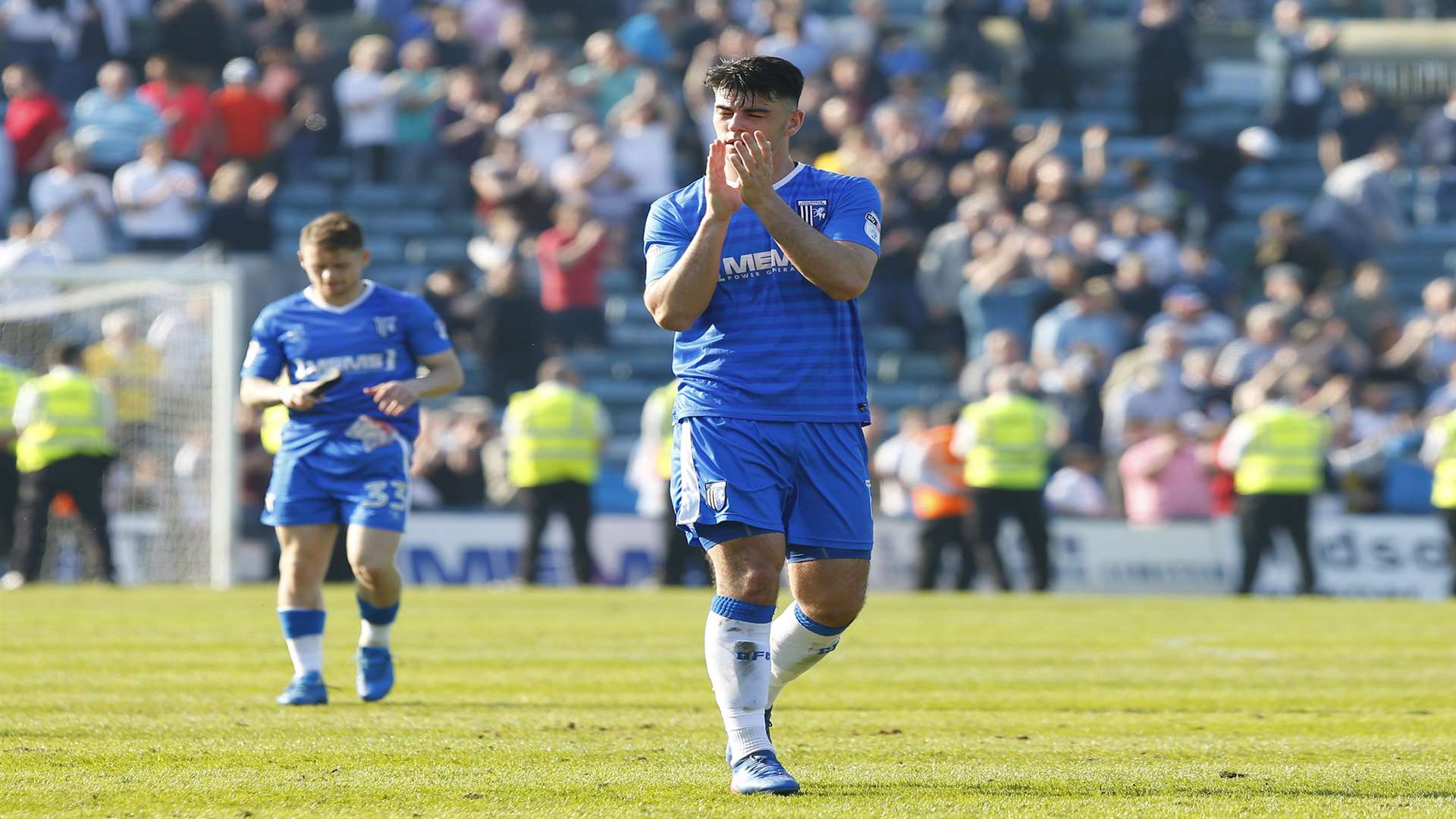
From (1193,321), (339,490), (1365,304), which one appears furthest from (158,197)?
(339,490)

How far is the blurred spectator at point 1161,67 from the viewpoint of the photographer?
27.2 metres

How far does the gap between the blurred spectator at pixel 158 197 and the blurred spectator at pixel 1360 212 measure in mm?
12693

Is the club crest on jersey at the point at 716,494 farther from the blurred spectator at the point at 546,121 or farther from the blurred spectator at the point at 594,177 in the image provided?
the blurred spectator at the point at 546,121

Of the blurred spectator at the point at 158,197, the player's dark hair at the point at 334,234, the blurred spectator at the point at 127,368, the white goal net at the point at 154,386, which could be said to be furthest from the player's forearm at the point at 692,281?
the blurred spectator at the point at 158,197

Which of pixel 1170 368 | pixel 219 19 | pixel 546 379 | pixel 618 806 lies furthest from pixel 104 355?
pixel 618 806

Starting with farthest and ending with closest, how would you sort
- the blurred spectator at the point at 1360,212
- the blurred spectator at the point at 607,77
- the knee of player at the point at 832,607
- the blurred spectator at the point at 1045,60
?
the blurred spectator at the point at 1045,60 → the blurred spectator at the point at 1360,212 → the blurred spectator at the point at 607,77 → the knee of player at the point at 832,607

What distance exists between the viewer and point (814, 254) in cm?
661

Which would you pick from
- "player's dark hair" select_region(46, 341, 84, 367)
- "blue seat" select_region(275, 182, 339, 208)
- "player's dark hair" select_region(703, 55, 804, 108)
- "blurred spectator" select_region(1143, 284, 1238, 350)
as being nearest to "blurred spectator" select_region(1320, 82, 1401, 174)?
"blurred spectator" select_region(1143, 284, 1238, 350)

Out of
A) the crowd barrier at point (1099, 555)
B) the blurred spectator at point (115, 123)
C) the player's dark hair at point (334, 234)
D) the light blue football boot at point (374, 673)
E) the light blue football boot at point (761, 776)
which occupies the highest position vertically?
the blurred spectator at point (115, 123)

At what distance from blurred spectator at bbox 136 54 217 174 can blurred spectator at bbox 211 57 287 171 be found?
0.59ft

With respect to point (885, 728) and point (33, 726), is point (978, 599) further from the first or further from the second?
point (33, 726)

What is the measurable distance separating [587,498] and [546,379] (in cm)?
118

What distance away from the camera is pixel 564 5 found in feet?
90.6

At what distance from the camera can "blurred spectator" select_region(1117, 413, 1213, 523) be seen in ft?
68.8
